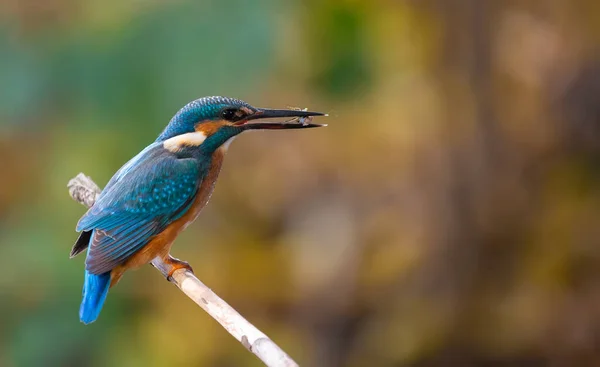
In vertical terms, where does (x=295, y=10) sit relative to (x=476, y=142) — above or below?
above

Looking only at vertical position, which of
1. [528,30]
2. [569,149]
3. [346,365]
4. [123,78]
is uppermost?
[123,78]

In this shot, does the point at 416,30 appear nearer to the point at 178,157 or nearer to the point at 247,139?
Result: the point at 247,139

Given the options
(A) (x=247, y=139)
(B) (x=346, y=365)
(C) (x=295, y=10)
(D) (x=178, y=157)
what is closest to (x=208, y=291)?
(D) (x=178, y=157)

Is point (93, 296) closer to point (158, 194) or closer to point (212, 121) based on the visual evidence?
point (158, 194)

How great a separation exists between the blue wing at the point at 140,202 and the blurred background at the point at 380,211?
1.55 meters

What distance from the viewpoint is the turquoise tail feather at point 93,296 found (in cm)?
196

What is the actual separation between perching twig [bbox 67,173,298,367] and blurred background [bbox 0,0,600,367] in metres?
1.25

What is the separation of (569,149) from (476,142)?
2.12 ft

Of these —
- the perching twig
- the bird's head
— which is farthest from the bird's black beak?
the perching twig

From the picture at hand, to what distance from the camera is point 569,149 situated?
4.77 m

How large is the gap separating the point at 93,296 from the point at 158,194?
303 millimetres

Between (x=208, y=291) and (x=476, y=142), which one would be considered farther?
(x=476, y=142)

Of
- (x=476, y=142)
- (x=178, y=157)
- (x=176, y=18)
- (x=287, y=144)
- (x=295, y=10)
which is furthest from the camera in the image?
(x=287, y=144)

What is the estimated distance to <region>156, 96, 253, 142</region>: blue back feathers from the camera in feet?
6.57
